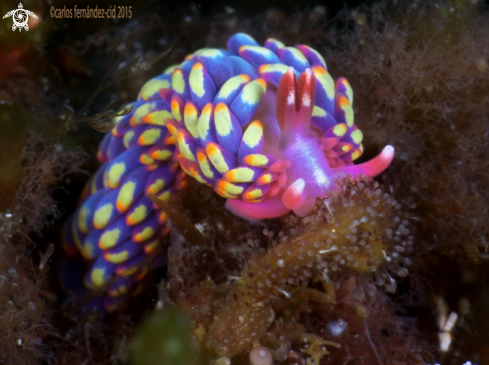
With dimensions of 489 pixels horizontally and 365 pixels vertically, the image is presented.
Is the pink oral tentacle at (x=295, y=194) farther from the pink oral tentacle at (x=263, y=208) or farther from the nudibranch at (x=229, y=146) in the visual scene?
the pink oral tentacle at (x=263, y=208)

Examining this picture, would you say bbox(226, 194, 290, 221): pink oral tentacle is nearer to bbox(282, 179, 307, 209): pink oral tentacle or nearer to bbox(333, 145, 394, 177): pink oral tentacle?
bbox(282, 179, 307, 209): pink oral tentacle

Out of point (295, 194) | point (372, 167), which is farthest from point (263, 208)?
point (372, 167)

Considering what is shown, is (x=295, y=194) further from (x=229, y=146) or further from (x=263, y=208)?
(x=229, y=146)

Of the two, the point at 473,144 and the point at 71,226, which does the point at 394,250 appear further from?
the point at 71,226

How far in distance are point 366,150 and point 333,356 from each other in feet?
4.28

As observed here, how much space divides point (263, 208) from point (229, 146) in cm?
37

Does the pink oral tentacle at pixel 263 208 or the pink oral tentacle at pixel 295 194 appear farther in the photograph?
the pink oral tentacle at pixel 263 208

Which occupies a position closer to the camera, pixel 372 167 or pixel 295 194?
pixel 295 194

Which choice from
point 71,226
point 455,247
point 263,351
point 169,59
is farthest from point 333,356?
point 169,59

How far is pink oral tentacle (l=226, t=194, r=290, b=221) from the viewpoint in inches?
74.0

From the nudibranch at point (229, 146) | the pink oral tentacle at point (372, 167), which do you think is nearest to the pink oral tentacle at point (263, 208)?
the nudibranch at point (229, 146)

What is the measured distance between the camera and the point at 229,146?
178 centimetres

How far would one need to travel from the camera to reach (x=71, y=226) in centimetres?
Result: 277

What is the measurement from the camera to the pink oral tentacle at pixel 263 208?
1.88 m
